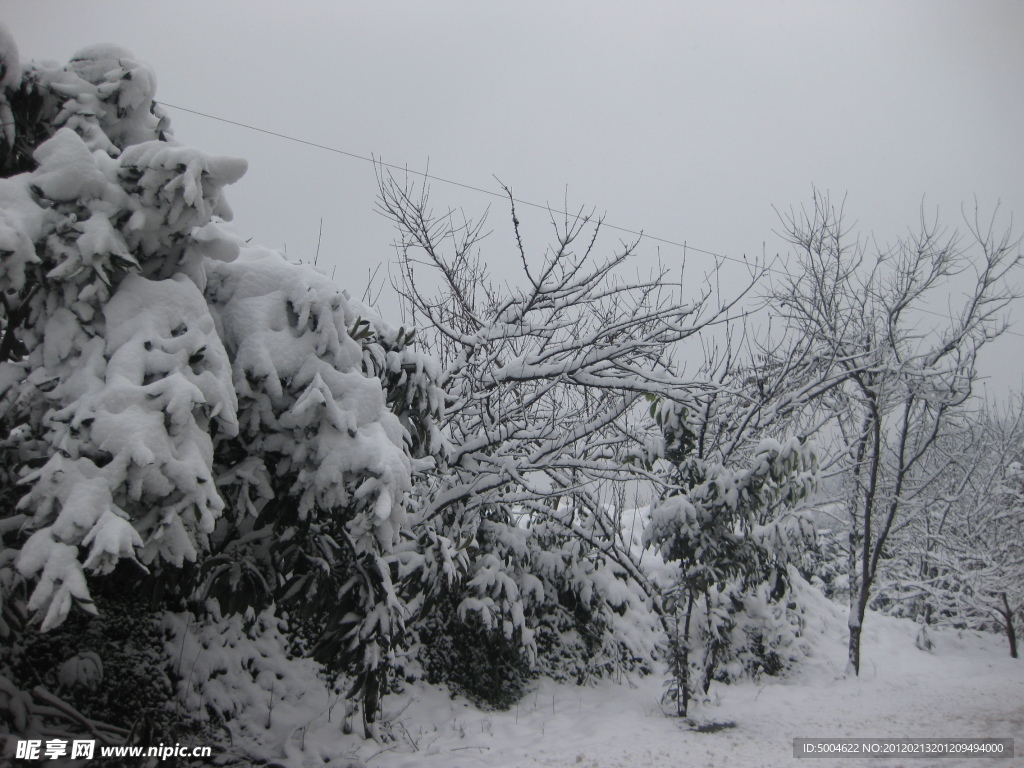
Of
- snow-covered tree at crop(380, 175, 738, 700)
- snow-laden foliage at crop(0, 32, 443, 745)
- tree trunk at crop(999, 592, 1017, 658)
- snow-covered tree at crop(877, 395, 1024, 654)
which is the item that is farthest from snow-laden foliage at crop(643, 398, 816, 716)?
tree trunk at crop(999, 592, 1017, 658)

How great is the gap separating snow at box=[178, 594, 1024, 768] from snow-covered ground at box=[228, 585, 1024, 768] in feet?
0.05

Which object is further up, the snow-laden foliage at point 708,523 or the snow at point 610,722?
the snow-laden foliage at point 708,523

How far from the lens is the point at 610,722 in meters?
5.89

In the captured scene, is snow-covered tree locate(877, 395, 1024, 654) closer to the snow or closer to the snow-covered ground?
the snow-covered ground

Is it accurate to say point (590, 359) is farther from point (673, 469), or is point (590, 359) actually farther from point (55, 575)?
point (55, 575)

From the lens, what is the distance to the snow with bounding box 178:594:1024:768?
4.73 metres

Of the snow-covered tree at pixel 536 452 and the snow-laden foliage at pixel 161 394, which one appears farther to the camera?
the snow-covered tree at pixel 536 452

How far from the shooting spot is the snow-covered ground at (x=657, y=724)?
4.75 m

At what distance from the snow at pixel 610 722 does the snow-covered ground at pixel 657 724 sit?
2 centimetres

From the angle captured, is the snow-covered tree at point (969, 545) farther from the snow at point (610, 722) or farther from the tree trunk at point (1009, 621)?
the snow at point (610, 722)

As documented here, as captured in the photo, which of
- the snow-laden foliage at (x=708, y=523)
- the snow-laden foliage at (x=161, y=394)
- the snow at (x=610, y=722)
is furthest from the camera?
the snow-laden foliage at (x=708, y=523)

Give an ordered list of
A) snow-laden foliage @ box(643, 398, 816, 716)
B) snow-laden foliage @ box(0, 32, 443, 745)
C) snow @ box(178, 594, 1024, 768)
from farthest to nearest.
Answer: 1. snow-laden foliage @ box(643, 398, 816, 716)
2. snow @ box(178, 594, 1024, 768)
3. snow-laden foliage @ box(0, 32, 443, 745)

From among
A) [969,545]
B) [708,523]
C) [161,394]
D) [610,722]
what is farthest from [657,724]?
[969,545]

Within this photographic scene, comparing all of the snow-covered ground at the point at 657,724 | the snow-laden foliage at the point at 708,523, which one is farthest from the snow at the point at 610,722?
the snow-laden foliage at the point at 708,523
